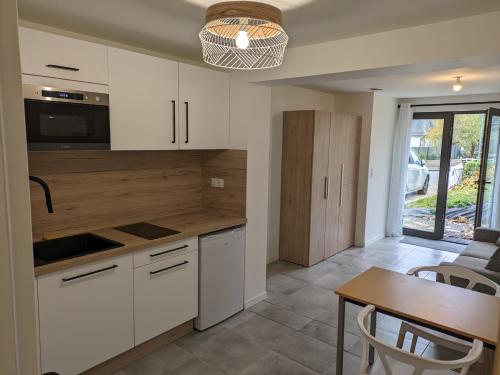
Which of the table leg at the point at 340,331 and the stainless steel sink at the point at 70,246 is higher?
the stainless steel sink at the point at 70,246

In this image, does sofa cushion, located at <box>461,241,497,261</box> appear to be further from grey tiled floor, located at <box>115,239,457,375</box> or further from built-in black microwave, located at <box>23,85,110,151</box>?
built-in black microwave, located at <box>23,85,110,151</box>

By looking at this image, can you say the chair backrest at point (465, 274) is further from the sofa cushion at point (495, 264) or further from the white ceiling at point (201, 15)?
the white ceiling at point (201, 15)

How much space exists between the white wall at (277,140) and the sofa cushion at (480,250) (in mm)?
2269

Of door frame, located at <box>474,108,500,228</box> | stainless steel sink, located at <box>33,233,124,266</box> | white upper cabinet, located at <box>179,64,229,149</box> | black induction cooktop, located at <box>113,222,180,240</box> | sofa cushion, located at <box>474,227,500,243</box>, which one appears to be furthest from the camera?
door frame, located at <box>474,108,500,228</box>

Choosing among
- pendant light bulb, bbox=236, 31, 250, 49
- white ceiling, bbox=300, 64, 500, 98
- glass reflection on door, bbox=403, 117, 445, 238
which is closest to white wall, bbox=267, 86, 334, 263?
white ceiling, bbox=300, 64, 500, 98

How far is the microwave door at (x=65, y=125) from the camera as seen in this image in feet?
7.03

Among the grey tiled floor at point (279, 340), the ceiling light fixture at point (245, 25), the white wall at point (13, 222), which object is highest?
the ceiling light fixture at point (245, 25)

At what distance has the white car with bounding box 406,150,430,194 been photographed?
6.20 m

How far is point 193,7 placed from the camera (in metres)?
2.10

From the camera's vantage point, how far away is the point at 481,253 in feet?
13.2

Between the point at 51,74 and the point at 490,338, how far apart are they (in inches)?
109

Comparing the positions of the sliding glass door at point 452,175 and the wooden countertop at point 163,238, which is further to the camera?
the sliding glass door at point 452,175

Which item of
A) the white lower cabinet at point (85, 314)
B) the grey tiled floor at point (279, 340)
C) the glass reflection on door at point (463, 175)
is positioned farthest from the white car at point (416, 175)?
the white lower cabinet at point (85, 314)

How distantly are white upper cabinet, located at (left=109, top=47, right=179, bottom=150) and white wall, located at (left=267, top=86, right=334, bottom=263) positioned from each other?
1.92m
